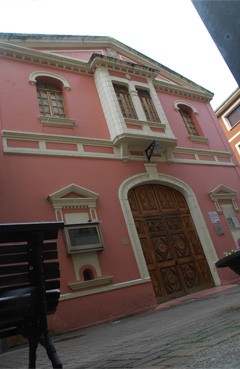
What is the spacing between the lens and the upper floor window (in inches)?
503

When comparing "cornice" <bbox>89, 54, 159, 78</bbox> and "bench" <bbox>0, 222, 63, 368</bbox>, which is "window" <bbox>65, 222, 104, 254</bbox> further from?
"cornice" <bbox>89, 54, 159, 78</bbox>

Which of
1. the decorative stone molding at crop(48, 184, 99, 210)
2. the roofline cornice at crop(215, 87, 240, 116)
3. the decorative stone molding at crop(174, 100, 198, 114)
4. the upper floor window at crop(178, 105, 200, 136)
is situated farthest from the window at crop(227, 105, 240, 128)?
the decorative stone molding at crop(48, 184, 99, 210)

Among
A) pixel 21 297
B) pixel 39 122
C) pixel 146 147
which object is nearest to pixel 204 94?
pixel 146 147

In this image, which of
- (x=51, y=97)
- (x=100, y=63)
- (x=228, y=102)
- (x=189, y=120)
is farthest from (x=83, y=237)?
(x=228, y=102)

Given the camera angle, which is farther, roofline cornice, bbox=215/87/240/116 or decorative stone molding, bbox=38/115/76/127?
roofline cornice, bbox=215/87/240/116

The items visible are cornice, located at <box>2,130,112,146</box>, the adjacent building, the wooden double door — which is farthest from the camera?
the adjacent building

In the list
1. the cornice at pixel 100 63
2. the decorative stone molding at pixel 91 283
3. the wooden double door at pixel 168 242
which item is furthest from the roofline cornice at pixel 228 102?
the decorative stone molding at pixel 91 283

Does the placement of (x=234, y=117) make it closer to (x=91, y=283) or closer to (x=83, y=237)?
(x=83, y=237)

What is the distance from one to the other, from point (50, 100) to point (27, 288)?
8297mm

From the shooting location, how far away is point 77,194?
25.7 feet

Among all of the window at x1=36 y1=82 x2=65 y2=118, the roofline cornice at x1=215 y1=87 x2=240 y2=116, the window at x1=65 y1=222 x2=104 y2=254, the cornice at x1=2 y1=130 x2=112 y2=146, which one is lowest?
the window at x1=65 y1=222 x2=104 y2=254

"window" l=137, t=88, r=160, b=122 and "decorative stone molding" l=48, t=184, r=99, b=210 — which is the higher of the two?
"window" l=137, t=88, r=160, b=122

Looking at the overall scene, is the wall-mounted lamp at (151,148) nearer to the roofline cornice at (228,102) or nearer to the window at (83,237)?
the window at (83,237)

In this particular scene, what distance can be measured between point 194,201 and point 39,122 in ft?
18.4
